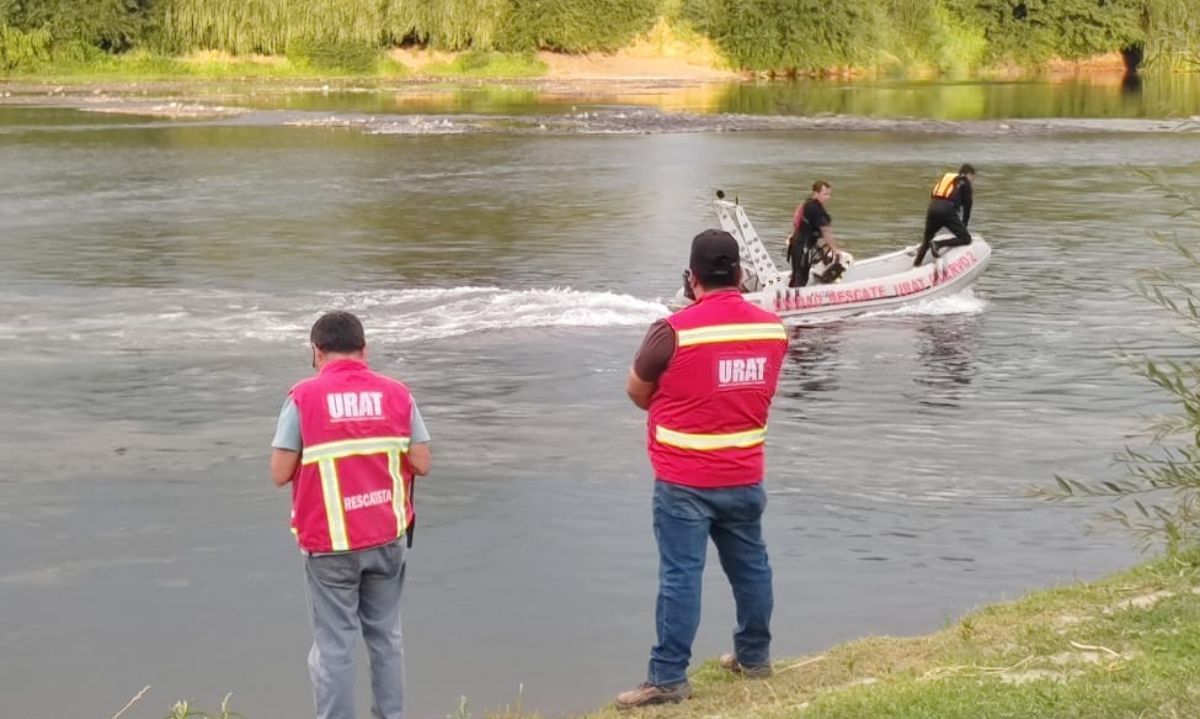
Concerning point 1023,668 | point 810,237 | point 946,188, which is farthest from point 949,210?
point 1023,668

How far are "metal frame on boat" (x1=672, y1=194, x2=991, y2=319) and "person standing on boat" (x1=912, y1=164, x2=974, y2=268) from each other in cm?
15

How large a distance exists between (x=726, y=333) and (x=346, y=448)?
1.77 m

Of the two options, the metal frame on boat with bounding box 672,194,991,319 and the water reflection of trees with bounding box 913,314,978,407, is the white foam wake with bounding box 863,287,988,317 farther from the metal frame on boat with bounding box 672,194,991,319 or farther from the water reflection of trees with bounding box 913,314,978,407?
the water reflection of trees with bounding box 913,314,978,407

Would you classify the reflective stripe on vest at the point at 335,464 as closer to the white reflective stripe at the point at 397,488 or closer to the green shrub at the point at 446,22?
the white reflective stripe at the point at 397,488

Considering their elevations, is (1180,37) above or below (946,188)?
above

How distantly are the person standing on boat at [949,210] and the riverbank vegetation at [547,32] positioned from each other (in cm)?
6604

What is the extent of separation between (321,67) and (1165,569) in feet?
264

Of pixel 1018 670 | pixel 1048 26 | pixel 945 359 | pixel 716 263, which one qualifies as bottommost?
pixel 945 359

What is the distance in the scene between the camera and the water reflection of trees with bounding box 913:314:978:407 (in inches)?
685

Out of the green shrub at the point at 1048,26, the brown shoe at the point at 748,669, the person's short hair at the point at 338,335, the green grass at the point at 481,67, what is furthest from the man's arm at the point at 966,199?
the green shrub at the point at 1048,26

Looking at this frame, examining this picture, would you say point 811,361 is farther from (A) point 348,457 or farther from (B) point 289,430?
(B) point 289,430

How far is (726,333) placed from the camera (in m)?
7.18

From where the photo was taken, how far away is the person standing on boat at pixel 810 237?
2086cm

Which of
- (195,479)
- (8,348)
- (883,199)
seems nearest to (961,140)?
(883,199)
